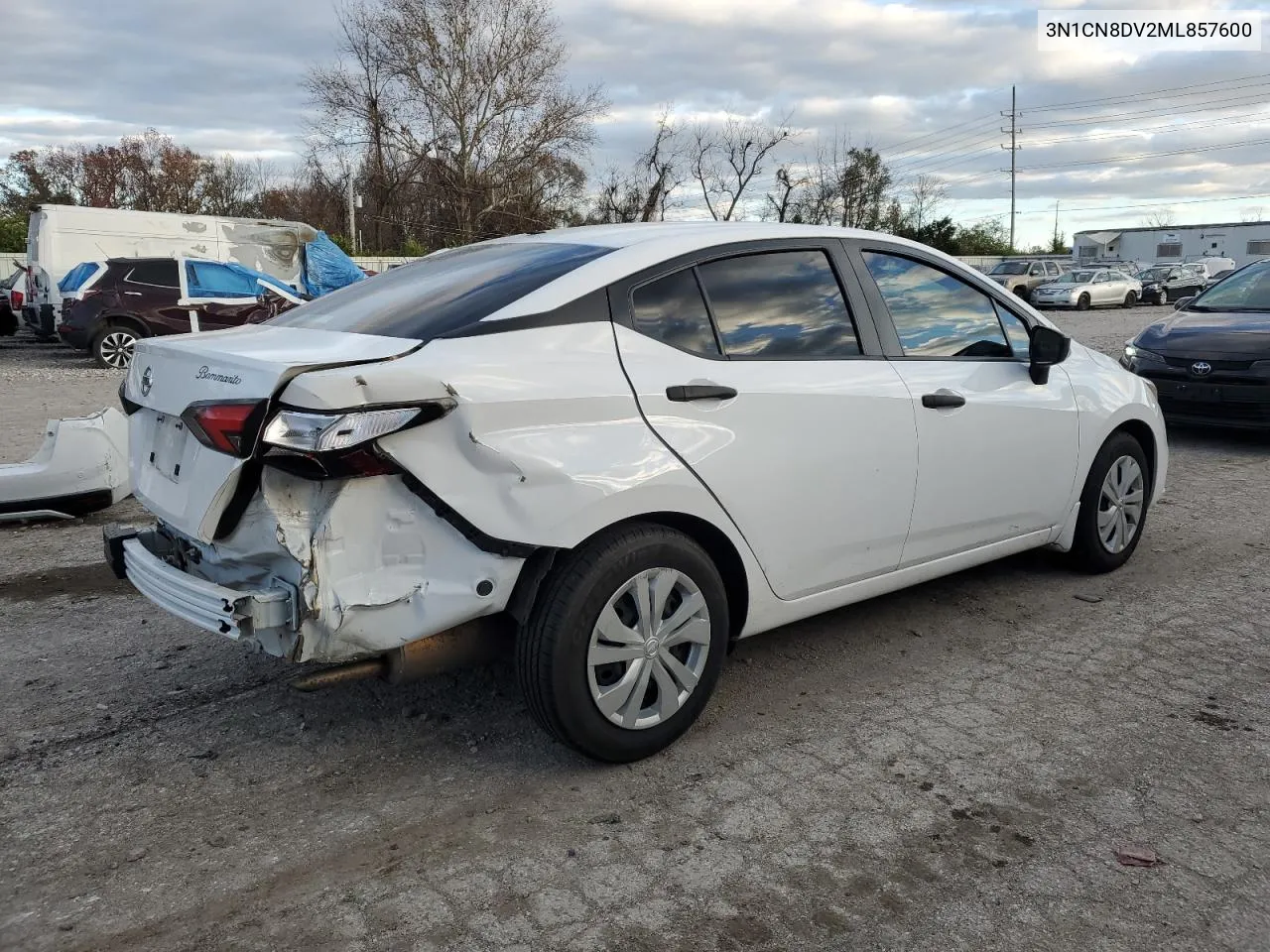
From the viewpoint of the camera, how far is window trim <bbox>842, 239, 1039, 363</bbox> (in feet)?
12.5

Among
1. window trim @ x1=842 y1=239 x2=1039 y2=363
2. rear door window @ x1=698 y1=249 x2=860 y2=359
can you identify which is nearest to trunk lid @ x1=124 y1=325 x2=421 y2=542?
rear door window @ x1=698 y1=249 x2=860 y2=359

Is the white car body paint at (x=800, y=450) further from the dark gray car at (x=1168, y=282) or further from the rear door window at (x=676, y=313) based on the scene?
the dark gray car at (x=1168, y=282)

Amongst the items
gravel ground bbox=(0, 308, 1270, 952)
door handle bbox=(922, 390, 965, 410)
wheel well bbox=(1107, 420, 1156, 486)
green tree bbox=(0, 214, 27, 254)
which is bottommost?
gravel ground bbox=(0, 308, 1270, 952)

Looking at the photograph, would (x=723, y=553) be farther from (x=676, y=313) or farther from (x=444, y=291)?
(x=444, y=291)

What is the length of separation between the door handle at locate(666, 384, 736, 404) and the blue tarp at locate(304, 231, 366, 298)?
18.9 meters

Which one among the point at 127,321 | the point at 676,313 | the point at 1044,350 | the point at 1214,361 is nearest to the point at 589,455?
the point at 676,313

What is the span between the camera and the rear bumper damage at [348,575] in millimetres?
2660

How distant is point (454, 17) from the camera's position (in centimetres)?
3938

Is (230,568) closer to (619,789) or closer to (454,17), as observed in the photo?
(619,789)

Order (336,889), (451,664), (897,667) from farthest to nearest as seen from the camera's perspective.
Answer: (897,667), (451,664), (336,889)

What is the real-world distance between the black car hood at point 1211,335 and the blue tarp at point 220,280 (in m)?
13.0

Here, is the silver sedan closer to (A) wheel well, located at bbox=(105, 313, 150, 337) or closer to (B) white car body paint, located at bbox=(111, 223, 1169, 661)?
(A) wheel well, located at bbox=(105, 313, 150, 337)

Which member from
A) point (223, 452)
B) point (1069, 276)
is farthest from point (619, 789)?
point (1069, 276)

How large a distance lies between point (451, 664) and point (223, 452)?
0.86 m
